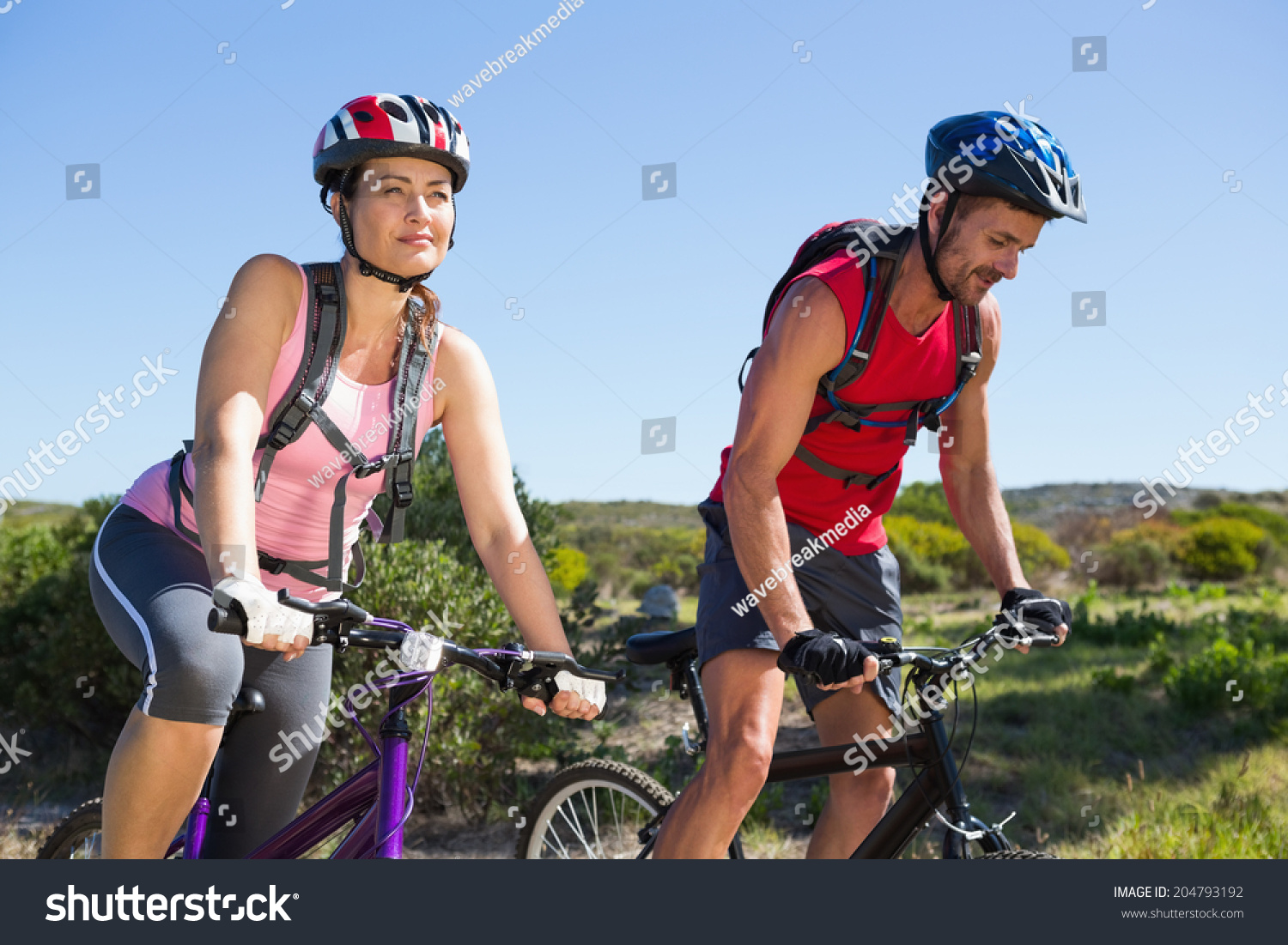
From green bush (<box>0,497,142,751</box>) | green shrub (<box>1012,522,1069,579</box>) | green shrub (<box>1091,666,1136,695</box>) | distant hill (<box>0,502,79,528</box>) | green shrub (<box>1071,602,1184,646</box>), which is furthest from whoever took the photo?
green shrub (<box>1012,522,1069,579</box>)

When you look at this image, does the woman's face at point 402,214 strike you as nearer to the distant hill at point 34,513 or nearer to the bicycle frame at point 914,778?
the bicycle frame at point 914,778

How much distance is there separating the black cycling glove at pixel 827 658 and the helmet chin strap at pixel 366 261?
132 cm

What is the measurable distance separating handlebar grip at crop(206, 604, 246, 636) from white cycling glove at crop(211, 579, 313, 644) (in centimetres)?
1

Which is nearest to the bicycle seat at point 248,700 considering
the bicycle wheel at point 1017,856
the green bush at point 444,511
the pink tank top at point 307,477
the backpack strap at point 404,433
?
the pink tank top at point 307,477

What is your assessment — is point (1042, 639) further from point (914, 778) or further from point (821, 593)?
point (821, 593)

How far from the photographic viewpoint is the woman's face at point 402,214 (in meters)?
2.65

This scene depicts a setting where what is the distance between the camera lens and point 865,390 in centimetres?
281

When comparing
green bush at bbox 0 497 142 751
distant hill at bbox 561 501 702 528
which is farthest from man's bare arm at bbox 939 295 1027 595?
distant hill at bbox 561 501 702 528

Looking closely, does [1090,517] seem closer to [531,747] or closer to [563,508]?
[563,508]

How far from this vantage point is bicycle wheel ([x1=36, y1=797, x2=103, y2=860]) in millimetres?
3326

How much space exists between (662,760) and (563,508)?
87.0 inches

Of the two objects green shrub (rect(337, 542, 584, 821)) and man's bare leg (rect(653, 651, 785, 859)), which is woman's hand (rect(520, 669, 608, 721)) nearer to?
man's bare leg (rect(653, 651, 785, 859))

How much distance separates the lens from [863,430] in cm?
291

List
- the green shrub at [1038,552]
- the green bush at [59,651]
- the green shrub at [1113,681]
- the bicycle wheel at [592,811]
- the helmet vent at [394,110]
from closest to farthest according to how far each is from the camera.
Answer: the helmet vent at [394,110], the bicycle wheel at [592,811], the green bush at [59,651], the green shrub at [1113,681], the green shrub at [1038,552]
